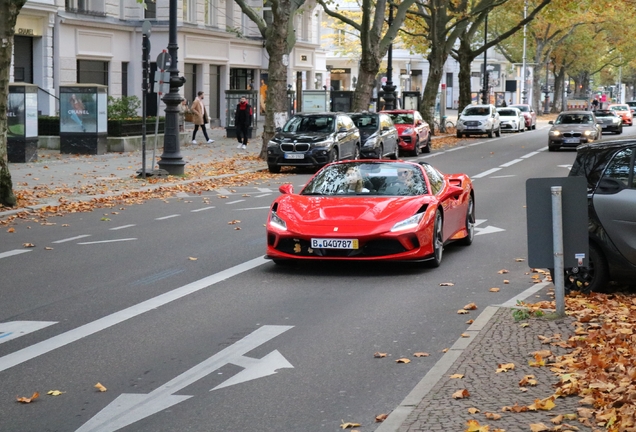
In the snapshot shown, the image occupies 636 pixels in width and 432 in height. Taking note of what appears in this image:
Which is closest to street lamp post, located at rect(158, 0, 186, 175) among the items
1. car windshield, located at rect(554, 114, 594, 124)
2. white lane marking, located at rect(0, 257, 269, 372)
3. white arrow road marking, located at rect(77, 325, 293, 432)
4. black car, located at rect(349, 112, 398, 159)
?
black car, located at rect(349, 112, 398, 159)

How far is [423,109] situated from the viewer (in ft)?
173

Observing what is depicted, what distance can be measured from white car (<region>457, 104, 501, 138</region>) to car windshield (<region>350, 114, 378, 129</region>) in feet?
61.8

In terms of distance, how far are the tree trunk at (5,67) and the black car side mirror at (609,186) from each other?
11593 millimetres

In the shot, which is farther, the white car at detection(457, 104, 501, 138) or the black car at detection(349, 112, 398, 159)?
the white car at detection(457, 104, 501, 138)

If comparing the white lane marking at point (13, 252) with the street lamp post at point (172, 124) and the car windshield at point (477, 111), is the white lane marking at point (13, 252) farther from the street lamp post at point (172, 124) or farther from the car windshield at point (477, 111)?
the car windshield at point (477, 111)

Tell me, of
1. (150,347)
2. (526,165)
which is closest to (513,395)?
(150,347)

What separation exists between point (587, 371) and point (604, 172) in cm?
400

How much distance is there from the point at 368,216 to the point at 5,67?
944 cm

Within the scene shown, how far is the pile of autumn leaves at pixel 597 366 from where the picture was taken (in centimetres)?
614

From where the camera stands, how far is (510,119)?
202ft

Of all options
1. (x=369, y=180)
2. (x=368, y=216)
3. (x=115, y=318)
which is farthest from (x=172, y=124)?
(x=115, y=318)

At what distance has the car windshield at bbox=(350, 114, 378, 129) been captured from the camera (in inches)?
1332

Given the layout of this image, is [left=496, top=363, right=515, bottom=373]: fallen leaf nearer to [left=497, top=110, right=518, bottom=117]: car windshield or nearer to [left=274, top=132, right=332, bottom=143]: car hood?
[left=274, top=132, right=332, bottom=143]: car hood

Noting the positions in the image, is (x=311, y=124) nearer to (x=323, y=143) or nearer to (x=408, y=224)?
(x=323, y=143)
